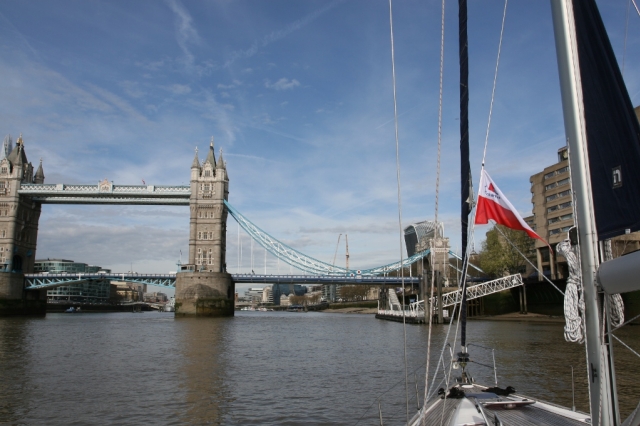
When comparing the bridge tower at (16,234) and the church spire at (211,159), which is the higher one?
the church spire at (211,159)

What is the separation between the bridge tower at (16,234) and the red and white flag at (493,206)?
267 feet

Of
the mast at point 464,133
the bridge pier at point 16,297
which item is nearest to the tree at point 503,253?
the mast at point 464,133

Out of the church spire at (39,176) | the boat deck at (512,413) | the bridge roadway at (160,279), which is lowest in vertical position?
the boat deck at (512,413)

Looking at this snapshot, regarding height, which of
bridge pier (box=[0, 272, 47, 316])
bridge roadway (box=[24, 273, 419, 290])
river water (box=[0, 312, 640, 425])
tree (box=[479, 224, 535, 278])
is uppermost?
tree (box=[479, 224, 535, 278])

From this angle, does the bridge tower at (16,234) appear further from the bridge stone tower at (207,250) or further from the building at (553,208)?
the building at (553,208)

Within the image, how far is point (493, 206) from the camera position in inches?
367

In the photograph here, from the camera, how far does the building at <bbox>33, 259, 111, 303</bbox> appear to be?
15525 centimetres

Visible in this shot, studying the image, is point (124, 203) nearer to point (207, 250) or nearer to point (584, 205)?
point (207, 250)

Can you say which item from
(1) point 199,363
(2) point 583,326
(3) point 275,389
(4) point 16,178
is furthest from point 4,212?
(2) point 583,326

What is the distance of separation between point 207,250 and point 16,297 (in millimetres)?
27866

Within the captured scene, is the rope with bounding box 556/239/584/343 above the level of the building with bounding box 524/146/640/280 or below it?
below

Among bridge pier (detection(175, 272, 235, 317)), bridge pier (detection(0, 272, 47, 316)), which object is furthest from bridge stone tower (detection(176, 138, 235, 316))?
bridge pier (detection(0, 272, 47, 316))

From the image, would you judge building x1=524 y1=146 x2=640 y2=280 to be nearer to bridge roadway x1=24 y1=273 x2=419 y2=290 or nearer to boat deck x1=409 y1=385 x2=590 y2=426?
bridge roadway x1=24 y1=273 x2=419 y2=290

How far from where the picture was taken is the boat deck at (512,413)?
24.8 ft
